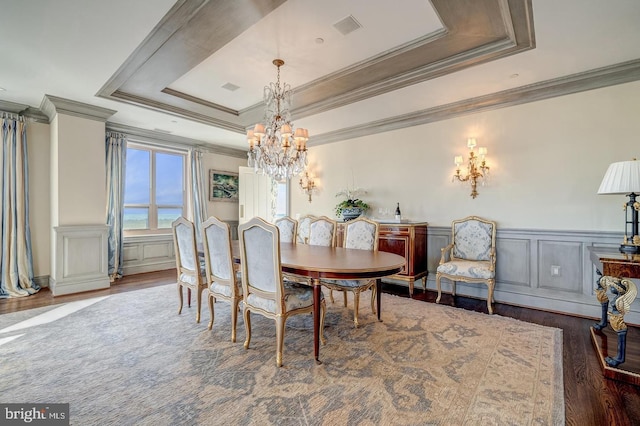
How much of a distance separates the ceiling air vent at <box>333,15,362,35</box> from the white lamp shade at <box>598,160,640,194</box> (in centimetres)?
231

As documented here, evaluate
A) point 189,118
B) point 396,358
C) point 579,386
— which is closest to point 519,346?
point 579,386

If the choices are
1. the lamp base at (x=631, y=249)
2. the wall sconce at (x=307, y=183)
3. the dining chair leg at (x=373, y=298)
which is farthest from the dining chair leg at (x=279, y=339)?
the wall sconce at (x=307, y=183)

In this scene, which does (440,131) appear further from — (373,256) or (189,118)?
(189,118)

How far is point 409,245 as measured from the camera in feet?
13.3

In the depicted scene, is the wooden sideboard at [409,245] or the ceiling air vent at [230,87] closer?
the ceiling air vent at [230,87]

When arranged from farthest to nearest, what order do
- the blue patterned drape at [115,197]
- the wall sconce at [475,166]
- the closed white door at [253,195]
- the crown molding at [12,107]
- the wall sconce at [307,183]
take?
the closed white door at [253,195], the wall sconce at [307,183], the blue patterned drape at [115,197], the crown molding at [12,107], the wall sconce at [475,166]

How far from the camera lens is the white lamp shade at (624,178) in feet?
6.99

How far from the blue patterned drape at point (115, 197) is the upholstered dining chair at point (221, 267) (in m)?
3.06

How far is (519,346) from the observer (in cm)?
246

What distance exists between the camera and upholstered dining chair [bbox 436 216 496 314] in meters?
3.41

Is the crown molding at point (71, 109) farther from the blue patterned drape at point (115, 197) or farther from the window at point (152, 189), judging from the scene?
the window at point (152, 189)

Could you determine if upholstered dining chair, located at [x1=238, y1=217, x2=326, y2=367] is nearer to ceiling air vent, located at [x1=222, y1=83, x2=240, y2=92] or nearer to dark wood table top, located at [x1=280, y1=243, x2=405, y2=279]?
dark wood table top, located at [x1=280, y1=243, x2=405, y2=279]

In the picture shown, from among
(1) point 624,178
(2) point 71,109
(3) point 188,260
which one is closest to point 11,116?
(2) point 71,109

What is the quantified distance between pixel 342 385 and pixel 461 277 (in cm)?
228
